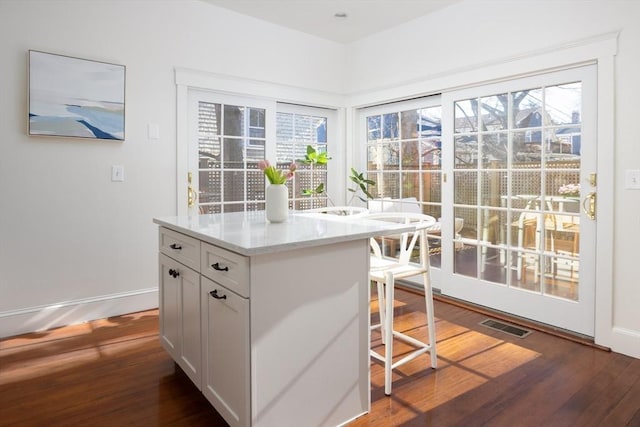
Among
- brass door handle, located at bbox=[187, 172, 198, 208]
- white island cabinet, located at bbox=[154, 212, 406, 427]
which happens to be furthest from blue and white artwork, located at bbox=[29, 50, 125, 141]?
white island cabinet, located at bbox=[154, 212, 406, 427]

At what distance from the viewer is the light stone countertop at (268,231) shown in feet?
5.11

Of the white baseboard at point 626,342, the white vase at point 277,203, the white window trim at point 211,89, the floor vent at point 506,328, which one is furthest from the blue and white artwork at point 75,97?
the white baseboard at point 626,342

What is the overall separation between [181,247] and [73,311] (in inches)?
65.2

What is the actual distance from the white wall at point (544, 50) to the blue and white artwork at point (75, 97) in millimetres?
2496

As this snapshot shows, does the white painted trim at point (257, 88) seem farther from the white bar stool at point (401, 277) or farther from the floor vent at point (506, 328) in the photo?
the floor vent at point (506, 328)

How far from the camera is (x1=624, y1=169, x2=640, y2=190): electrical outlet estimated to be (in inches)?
100

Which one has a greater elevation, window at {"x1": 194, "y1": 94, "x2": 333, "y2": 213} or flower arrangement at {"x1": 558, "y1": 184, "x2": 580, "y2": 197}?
window at {"x1": 194, "y1": 94, "x2": 333, "y2": 213}

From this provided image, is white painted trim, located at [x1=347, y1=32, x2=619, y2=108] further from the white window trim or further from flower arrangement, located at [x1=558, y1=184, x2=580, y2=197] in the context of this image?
flower arrangement, located at [x1=558, y1=184, x2=580, y2=197]

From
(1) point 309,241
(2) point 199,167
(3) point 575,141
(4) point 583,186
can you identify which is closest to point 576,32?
(3) point 575,141

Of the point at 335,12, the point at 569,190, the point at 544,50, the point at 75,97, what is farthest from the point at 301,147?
the point at 569,190

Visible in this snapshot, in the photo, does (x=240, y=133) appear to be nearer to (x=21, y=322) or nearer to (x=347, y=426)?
(x=21, y=322)

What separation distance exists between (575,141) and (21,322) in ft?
13.5

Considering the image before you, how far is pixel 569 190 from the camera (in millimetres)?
2947

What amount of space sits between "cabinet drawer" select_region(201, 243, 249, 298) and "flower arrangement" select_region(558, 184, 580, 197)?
251 cm
